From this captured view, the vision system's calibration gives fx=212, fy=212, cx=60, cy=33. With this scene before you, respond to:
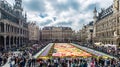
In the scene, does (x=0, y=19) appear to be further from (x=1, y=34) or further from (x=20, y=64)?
(x=20, y=64)

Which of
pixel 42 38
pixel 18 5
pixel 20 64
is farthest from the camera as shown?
pixel 42 38

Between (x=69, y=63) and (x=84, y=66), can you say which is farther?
(x=69, y=63)

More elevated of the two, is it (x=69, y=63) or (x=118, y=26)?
(x=118, y=26)

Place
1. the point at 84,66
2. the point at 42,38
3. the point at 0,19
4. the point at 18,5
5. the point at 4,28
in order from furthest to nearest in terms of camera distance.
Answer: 1. the point at 42,38
2. the point at 18,5
3. the point at 4,28
4. the point at 0,19
5. the point at 84,66

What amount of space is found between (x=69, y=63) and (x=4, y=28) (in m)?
37.4

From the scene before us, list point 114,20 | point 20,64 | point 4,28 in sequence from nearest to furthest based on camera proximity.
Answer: point 20,64, point 4,28, point 114,20

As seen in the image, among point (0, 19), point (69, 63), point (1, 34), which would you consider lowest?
point (69, 63)

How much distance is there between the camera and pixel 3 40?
6200 centimetres

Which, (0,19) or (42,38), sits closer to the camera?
(0,19)

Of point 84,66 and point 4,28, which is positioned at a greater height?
point 4,28

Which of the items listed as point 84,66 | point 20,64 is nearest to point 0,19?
point 20,64

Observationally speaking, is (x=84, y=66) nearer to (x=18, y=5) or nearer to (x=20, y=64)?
(x=20, y=64)

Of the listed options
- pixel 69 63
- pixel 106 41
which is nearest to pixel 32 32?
pixel 106 41

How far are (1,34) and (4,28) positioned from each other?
237 centimetres
